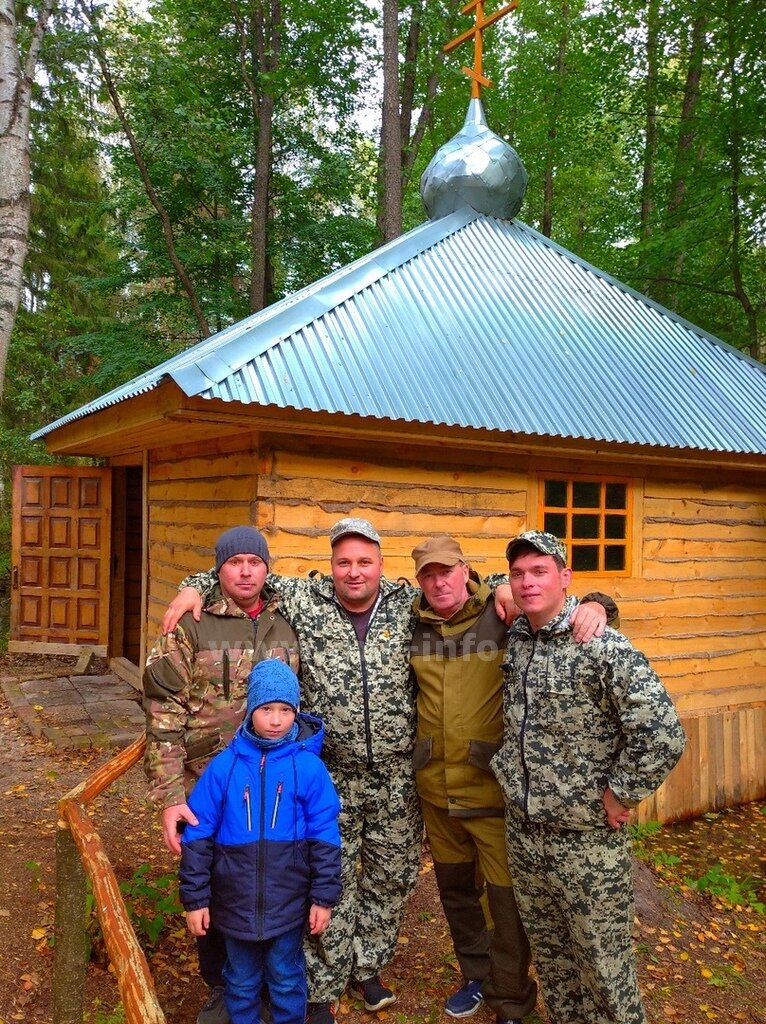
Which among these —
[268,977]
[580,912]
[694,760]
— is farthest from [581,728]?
[694,760]

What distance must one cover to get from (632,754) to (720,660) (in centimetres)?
569

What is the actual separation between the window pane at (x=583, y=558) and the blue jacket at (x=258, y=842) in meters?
4.39

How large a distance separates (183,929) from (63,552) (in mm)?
6337

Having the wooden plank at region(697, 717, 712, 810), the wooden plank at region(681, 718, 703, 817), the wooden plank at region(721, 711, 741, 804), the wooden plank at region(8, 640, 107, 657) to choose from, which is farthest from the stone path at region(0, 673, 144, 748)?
the wooden plank at region(721, 711, 741, 804)

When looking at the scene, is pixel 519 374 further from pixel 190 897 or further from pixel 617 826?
pixel 190 897

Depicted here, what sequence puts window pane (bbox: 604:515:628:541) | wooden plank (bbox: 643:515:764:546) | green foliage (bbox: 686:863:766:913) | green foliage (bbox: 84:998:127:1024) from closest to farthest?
green foliage (bbox: 84:998:127:1024) < green foliage (bbox: 686:863:766:913) < window pane (bbox: 604:515:628:541) < wooden plank (bbox: 643:515:764:546)

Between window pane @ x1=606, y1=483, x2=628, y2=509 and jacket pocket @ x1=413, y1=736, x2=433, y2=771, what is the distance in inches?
167

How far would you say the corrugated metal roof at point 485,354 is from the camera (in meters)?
A: 4.94

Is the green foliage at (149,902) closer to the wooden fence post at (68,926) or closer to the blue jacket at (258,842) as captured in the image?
the wooden fence post at (68,926)

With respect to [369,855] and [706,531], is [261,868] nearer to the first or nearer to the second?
[369,855]

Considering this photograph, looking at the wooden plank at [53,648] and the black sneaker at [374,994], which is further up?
the wooden plank at [53,648]

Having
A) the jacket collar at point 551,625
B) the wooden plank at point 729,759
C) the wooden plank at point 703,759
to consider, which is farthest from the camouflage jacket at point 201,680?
the wooden plank at point 729,759

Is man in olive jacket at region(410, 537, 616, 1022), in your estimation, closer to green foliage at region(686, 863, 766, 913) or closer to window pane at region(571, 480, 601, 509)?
green foliage at region(686, 863, 766, 913)

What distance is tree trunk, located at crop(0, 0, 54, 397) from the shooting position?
832 centimetres
